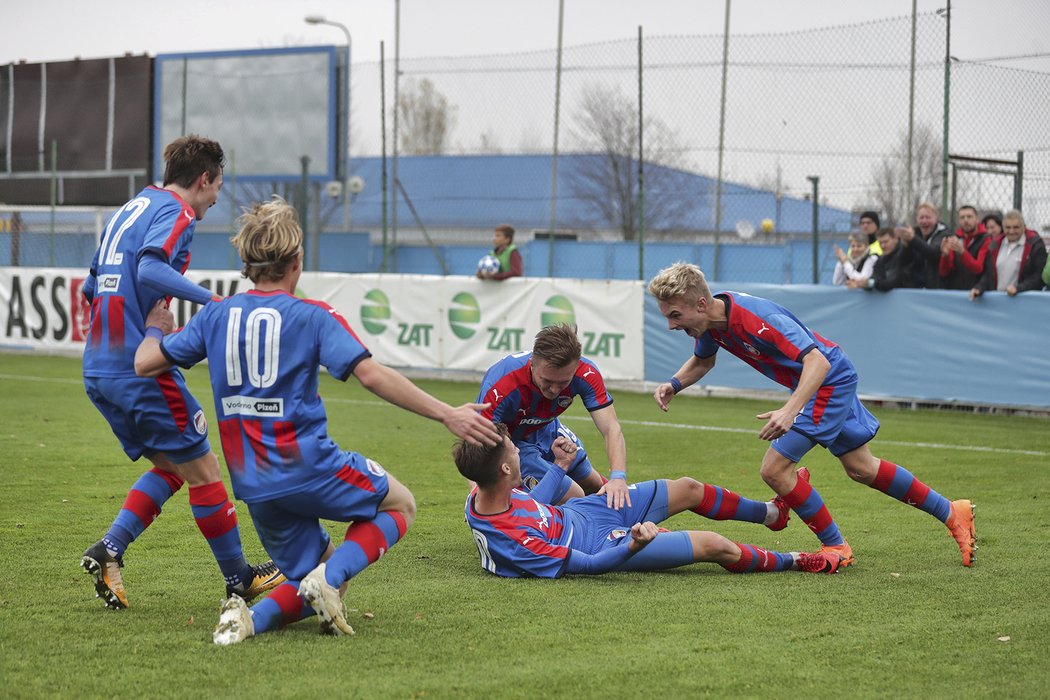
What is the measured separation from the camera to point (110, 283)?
5.35 meters

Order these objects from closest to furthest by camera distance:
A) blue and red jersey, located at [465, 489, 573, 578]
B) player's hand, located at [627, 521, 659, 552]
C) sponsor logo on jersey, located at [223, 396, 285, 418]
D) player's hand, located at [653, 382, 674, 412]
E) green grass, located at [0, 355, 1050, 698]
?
1. green grass, located at [0, 355, 1050, 698]
2. sponsor logo on jersey, located at [223, 396, 285, 418]
3. player's hand, located at [627, 521, 659, 552]
4. blue and red jersey, located at [465, 489, 573, 578]
5. player's hand, located at [653, 382, 674, 412]

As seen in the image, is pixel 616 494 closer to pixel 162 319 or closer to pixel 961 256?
pixel 162 319

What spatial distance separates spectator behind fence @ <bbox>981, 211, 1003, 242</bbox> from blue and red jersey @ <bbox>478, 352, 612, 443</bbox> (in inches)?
342

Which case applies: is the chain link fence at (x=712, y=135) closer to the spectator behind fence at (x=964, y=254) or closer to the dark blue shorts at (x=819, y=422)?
the spectator behind fence at (x=964, y=254)

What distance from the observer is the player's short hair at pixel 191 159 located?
17.7ft

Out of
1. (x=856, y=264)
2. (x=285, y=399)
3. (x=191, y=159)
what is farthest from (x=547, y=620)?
(x=856, y=264)

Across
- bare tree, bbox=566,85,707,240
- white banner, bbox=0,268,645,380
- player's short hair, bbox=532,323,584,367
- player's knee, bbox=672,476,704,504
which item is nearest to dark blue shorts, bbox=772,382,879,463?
player's knee, bbox=672,476,704,504

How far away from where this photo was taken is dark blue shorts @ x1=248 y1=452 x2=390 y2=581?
4.55 meters

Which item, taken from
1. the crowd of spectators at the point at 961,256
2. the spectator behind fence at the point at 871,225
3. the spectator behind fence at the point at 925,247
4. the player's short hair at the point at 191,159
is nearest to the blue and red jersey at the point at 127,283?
the player's short hair at the point at 191,159

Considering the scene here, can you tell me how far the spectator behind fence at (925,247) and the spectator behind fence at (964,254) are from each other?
121mm

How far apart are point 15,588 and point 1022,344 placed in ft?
35.4

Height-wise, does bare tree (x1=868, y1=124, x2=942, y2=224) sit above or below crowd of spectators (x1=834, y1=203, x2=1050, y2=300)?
above

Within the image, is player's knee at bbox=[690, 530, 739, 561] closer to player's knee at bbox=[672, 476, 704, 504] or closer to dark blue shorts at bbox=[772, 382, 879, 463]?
player's knee at bbox=[672, 476, 704, 504]

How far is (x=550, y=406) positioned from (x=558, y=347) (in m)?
0.71
